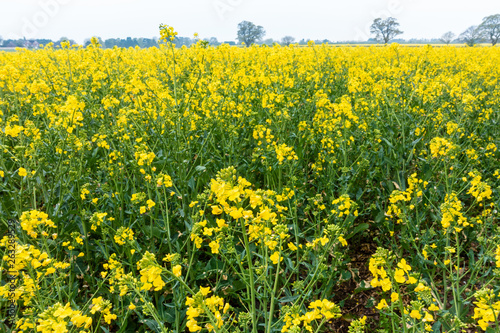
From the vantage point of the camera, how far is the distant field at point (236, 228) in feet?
4.89

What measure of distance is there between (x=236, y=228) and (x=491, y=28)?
228ft

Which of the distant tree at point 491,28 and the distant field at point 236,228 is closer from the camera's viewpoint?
the distant field at point 236,228

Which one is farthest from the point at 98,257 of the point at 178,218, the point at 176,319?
the point at 176,319

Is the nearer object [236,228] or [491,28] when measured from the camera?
[236,228]

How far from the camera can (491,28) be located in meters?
54.6

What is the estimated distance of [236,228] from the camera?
2691mm

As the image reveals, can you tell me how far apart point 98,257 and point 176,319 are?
1.00 meters

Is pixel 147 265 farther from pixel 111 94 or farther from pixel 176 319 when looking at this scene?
pixel 111 94

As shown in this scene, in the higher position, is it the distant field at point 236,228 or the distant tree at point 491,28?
the distant tree at point 491,28

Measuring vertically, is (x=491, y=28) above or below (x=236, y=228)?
above

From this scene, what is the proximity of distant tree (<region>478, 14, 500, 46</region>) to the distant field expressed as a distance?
6518 cm

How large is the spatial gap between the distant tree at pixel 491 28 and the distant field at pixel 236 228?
214 feet

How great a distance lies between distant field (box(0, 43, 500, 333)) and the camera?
149 centimetres

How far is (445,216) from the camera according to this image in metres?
1.96
